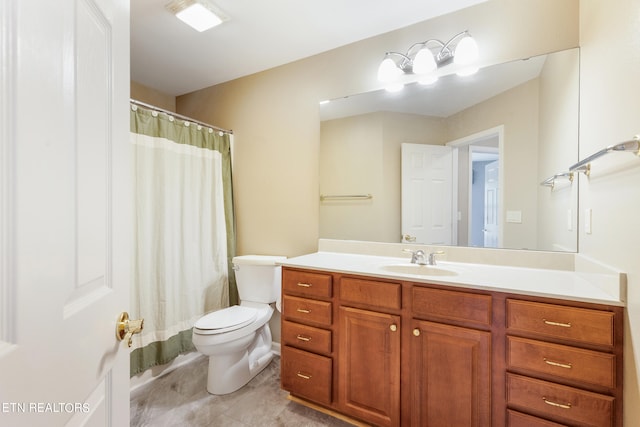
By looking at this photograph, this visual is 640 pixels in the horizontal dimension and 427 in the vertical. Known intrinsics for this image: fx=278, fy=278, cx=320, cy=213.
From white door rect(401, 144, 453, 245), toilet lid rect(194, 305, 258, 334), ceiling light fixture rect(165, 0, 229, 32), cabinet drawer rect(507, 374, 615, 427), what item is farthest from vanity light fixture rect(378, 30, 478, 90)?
toilet lid rect(194, 305, 258, 334)

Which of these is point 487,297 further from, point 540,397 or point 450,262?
point 450,262

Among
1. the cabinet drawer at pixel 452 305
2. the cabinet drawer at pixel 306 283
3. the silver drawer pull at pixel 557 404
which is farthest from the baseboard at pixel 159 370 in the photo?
the silver drawer pull at pixel 557 404

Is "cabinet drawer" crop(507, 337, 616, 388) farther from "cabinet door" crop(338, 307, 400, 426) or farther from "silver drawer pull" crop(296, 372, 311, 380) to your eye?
"silver drawer pull" crop(296, 372, 311, 380)

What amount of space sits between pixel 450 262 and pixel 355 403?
984 millimetres

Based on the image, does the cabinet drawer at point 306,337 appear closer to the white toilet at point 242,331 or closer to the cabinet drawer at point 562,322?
the white toilet at point 242,331

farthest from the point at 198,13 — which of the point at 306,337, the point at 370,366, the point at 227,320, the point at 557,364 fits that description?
the point at 557,364

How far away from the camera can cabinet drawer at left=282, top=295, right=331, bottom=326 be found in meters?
1.57

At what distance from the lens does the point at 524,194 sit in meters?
1.58

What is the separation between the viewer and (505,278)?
4.38 ft

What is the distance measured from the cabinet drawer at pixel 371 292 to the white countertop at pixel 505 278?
0.16 ft

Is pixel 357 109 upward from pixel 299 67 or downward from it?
downward

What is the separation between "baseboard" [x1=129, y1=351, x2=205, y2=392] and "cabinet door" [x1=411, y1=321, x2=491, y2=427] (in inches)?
69.6

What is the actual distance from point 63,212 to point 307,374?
1.53 metres

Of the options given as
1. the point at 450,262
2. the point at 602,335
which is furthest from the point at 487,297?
the point at 450,262
